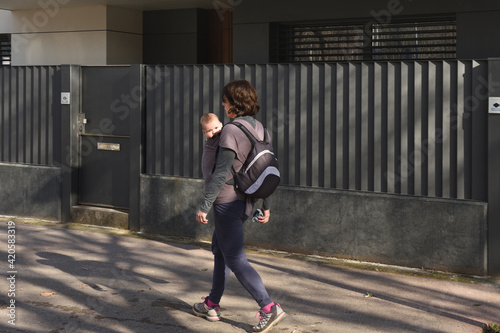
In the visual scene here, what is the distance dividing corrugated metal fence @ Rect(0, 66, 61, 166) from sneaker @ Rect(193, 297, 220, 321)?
Answer: 5.18m

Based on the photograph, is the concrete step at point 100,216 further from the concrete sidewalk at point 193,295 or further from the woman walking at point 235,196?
the woman walking at point 235,196

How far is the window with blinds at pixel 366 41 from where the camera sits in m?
11.1

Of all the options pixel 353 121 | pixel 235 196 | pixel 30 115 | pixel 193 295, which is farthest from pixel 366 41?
pixel 235 196

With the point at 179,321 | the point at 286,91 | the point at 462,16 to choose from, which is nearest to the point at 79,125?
the point at 286,91

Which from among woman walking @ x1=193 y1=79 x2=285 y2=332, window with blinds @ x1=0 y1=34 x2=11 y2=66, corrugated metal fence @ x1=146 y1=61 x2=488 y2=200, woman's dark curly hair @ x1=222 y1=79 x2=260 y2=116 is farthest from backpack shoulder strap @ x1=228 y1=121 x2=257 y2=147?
window with blinds @ x1=0 y1=34 x2=11 y2=66

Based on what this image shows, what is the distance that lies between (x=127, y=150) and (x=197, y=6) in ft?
18.1

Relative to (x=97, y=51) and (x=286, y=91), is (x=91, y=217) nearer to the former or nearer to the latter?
(x=286, y=91)

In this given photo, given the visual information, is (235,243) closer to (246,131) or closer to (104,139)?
(246,131)

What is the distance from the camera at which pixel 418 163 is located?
7840 mm

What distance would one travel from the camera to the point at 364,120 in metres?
8.16

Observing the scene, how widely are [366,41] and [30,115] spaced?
5.32 meters

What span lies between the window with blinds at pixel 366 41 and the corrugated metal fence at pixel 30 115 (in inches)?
153

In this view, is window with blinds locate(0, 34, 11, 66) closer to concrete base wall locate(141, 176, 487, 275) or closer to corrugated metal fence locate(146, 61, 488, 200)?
corrugated metal fence locate(146, 61, 488, 200)

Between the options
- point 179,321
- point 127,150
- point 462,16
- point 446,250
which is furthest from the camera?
point 462,16
